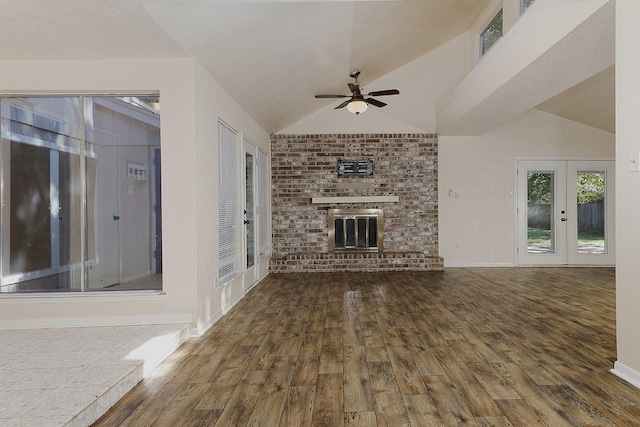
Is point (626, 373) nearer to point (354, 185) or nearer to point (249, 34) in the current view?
point (249, 34)

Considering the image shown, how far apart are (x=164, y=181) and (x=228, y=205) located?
1.11m

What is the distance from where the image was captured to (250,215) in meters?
5.50

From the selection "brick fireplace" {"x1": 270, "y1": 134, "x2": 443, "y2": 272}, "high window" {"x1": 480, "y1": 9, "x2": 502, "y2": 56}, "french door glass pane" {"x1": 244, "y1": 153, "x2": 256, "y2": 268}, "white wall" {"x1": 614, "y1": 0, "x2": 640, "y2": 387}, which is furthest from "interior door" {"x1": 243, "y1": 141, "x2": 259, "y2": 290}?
"white wall" {"x1": 614, "y1": 0, "x2": 640, "y2": 387}

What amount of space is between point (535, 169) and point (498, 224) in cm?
123

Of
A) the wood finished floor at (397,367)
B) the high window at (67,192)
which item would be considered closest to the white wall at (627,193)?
the wood finished floor at (397,367)

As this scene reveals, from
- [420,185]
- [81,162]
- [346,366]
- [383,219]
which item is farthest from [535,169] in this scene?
[81,162]

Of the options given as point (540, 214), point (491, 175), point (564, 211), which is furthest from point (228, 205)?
point (564, 211)

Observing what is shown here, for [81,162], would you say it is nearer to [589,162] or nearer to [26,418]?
[26,418]

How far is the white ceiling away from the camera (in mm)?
2604

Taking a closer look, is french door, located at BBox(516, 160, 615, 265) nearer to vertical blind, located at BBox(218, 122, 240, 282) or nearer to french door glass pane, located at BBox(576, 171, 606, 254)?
french door glass pane, located at BBox(576, 171, 606, 254)

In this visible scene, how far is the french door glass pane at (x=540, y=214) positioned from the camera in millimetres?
6871

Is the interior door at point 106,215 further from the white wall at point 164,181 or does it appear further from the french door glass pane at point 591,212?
the french door glass pane at point 591,212

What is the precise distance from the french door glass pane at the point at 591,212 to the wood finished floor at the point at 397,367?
2819 mm

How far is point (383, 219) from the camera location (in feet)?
22.7
